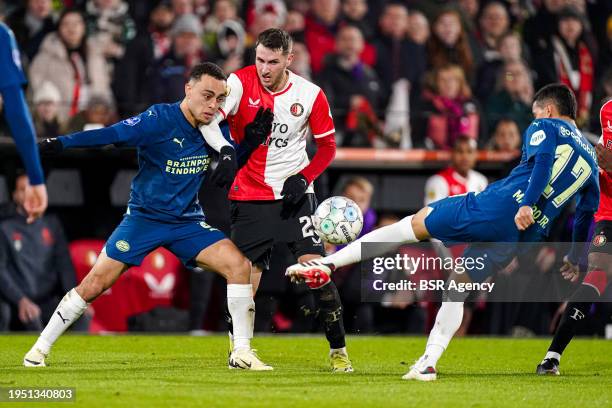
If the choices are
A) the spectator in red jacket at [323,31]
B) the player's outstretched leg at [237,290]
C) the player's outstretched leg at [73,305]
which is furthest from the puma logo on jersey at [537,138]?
the spectator in red jacket at [323,31]

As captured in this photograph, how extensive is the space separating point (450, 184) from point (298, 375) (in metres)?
5.66

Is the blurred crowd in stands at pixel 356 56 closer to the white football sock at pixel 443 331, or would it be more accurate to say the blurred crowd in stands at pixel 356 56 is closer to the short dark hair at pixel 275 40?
the short dark hair at pixel 275 40

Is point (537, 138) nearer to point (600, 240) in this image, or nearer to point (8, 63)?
point (600, 240)

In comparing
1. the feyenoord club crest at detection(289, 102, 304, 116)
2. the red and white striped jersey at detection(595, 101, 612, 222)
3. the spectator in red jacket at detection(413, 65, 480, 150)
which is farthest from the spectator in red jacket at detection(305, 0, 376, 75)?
the feyenoord club crest at detection(289, 102, 304, 116)

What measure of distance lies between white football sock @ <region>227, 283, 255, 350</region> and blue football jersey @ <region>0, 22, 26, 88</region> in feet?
9.25

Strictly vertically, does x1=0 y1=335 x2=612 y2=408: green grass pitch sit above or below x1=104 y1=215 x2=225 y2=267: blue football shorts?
below

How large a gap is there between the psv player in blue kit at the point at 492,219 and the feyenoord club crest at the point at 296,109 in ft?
3.91

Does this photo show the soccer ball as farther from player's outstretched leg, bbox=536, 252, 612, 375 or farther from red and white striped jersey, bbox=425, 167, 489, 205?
red and white striped jersey, bbox=425, 167, 489, 205

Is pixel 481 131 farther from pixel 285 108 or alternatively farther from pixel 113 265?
pixel 113 265

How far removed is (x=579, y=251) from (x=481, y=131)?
219 inches

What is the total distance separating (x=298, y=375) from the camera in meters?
7.93

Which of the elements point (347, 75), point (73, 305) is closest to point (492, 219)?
point (73, 305)

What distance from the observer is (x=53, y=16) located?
1390 centimetres

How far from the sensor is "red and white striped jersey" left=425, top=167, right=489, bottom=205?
516 inches
